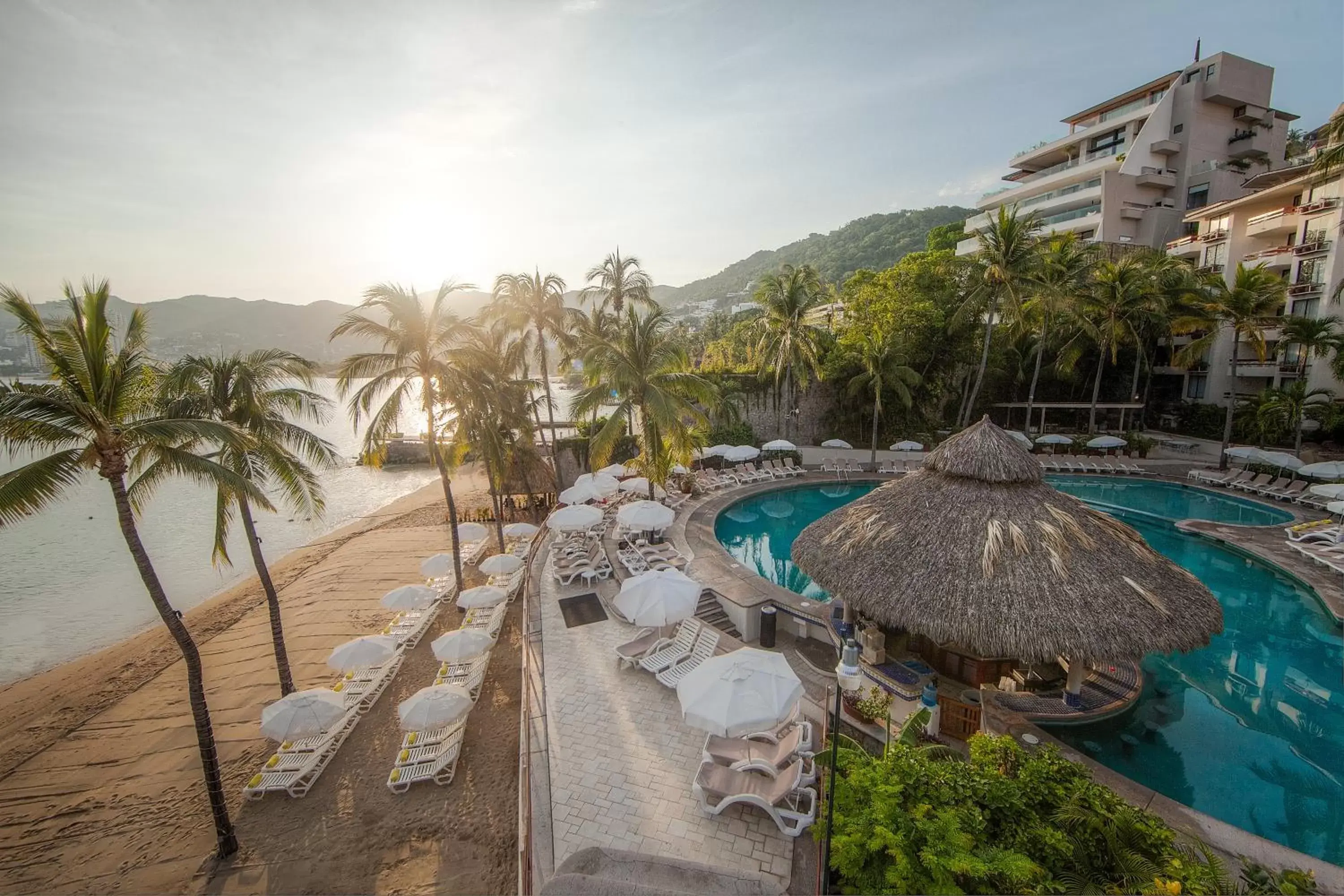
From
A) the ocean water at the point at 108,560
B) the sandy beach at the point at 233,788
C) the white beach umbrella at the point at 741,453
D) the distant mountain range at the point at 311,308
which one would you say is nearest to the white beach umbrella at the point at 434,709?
the sandy beach at the point at 233,788

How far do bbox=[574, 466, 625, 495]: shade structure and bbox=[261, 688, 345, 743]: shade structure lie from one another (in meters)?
9.69

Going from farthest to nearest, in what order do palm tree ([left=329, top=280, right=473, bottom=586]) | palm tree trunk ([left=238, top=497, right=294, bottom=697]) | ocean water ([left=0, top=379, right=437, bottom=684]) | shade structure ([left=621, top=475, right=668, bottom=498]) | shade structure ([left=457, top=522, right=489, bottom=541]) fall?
1. shade structure ([left=621, top=475, right=668, bottom=498])
2. ocean water ([left=0, top=379, right=437, bottom=684])
3. shade structure ([left=457, top=522, right=489, bottom=541])
4. palm tree ([left=329, top=280, right=473, bottom=586])
5. palm tree trunk ([left=238, top=497, right=294, bottom=697])

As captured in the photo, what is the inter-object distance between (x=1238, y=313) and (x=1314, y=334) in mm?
2532

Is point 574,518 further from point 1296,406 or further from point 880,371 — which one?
point 1296,406

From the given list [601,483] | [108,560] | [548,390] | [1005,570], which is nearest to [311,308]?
[108,560]

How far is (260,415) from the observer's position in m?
9.87

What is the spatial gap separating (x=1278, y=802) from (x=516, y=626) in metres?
13.5

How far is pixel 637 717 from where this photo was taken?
810 cm

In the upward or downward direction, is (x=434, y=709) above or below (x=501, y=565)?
below

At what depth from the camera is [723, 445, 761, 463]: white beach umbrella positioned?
22.5 meters

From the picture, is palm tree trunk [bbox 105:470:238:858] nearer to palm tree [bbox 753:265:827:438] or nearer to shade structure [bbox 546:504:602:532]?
shade structure [bbox 546:504:602:532]

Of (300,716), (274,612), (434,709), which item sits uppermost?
(274,612)

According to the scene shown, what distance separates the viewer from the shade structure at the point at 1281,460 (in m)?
19.2

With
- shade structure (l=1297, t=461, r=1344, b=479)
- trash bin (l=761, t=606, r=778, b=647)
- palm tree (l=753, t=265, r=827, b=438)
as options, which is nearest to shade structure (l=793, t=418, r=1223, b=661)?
trash bin (l=761, t=606, r=778, b=647)
